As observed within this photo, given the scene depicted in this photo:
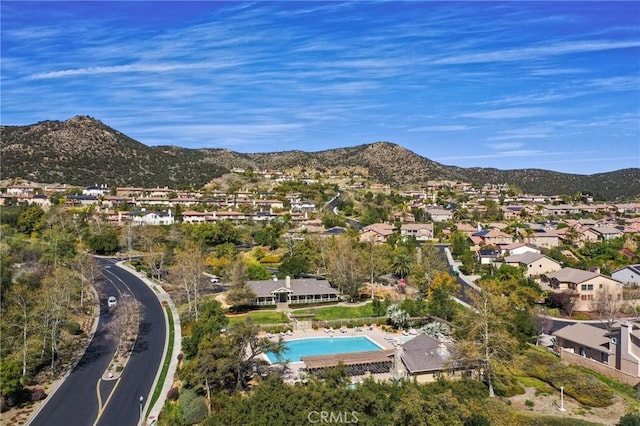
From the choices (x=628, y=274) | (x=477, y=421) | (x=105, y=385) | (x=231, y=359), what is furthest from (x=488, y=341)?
(x=628, y=274)

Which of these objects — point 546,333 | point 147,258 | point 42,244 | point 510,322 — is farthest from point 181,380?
point 42,244

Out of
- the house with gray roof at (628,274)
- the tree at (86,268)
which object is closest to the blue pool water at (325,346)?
the tree at (86,268)

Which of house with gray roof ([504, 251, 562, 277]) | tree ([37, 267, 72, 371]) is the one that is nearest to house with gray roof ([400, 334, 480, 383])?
tree ([37, 267, 72, 371])

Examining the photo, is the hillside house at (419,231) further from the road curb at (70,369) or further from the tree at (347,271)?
the road curb at (70,369)

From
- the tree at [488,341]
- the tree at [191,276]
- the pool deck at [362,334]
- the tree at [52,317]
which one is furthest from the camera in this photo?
the tree at [191,276]

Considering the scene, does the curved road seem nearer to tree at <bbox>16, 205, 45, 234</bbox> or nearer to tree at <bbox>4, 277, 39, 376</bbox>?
tree at <bbox>4, 277, 39, 376</bbox>

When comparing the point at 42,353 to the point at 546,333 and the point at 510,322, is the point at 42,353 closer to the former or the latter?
the point at 510,322
